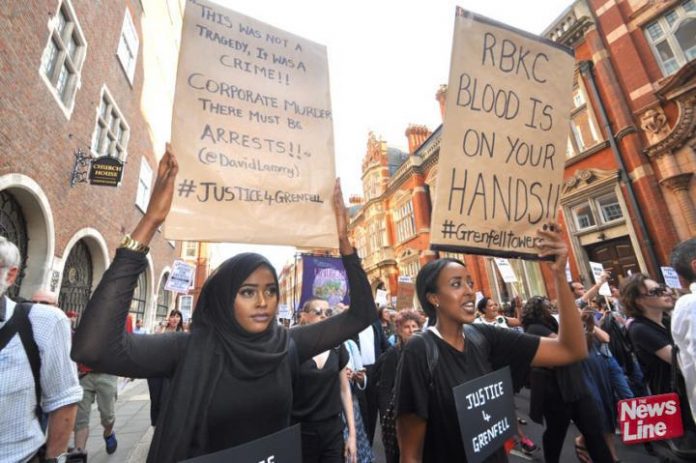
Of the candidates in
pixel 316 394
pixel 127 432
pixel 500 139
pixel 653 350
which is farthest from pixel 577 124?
pixel 127 432

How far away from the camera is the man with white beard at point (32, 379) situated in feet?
5.40

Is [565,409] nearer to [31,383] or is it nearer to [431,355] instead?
[431,355]

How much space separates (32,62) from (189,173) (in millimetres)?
6937

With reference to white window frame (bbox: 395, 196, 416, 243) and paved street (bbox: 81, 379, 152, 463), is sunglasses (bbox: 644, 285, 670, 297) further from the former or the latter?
white window frame (bbox: 395, 196, 416, 243)

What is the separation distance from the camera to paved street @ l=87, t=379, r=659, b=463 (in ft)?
14.2

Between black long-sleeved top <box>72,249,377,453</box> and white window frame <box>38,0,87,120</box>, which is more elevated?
white window frame <box>38,0,87,120</box>

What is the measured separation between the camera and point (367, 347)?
5.04 m

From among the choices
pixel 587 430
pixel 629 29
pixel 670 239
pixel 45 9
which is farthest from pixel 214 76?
pixel 629 29

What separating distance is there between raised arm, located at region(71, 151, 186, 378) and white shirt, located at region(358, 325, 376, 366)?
3.87m

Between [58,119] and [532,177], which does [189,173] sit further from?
[58,119]

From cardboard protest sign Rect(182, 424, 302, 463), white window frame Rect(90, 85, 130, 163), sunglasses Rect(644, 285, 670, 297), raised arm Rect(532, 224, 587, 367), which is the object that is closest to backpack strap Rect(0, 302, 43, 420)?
cardboard protest sign Rect(182, 424, 302, 463)

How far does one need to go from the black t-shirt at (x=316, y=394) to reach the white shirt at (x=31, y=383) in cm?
130

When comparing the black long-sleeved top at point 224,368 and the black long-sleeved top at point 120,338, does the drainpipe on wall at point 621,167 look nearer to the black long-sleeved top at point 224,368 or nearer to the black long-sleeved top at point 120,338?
the black long-sleeved top at point 224,368

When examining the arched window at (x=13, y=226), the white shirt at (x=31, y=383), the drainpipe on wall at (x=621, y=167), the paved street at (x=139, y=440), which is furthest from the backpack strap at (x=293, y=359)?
the drainpipe on wall at (x=621, y=167)
